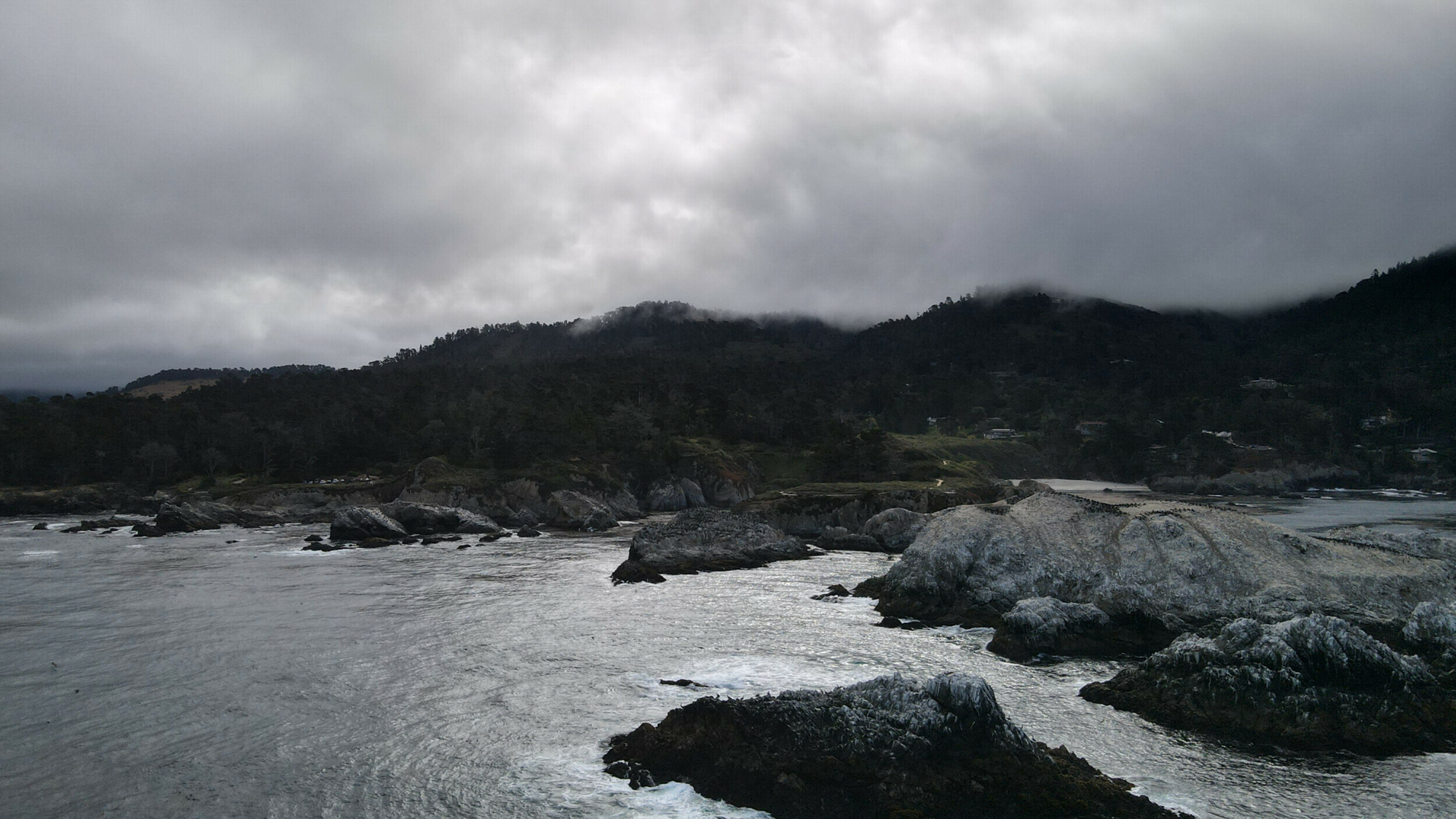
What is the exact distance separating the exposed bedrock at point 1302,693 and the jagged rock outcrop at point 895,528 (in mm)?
36818

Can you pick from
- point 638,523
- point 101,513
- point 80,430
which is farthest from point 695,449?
point 80,430

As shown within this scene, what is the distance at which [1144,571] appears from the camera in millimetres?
26766

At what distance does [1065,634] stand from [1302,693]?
295 inches

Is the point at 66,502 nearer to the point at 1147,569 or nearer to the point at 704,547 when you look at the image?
the point at 704,547

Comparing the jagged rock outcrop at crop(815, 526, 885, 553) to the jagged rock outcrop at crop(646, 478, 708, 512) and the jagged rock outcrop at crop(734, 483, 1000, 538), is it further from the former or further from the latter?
the jagged rock outcrop at crop(646, 478, 708, 512)

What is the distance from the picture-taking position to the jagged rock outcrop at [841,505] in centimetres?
6762

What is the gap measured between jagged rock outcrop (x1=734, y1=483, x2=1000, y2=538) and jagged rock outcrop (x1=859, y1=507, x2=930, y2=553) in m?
5.45

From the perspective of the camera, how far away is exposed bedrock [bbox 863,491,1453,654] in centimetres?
2364

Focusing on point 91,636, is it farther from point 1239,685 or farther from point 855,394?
point 855,394

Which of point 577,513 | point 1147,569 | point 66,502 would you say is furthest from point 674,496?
point 66,502

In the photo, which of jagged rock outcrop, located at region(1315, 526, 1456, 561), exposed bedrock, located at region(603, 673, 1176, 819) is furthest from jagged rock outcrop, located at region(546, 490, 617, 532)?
exposed bedrock, located at region(603, 673, 1176, 819)

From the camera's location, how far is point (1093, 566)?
28.0 metres

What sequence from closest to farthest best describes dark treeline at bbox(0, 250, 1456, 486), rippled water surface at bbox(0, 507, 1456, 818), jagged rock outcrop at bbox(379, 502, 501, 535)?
1. rippled water surface at bbox(0, 507, 1456, 818)
2. jagged rock outcrop at bbox(379, 502, 501, 535)
3. dark treeline at bbox(0, 250, 1456, 486)

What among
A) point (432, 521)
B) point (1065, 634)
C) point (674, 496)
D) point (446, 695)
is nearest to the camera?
point (446, 695)
